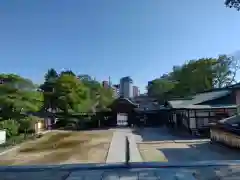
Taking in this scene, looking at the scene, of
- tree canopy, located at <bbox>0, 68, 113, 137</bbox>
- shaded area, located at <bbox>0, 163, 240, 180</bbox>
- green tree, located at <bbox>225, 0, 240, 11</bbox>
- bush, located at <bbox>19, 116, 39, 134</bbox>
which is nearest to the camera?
shaded area, located at <bbox>0, 163, 240, 180</bbox>

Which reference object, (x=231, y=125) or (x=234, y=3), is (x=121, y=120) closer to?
(x=231, y=125)

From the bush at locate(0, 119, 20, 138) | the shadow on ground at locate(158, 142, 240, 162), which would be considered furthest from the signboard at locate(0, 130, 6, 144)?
the shadow on ground at locate(158, 142, 240, 162)

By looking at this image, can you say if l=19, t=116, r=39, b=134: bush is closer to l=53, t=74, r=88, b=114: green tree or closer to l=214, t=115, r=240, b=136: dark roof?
l=53, t=74, r=88, b=114: green tree

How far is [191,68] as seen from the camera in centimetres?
3722

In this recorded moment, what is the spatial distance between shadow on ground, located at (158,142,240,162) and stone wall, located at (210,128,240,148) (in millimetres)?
341

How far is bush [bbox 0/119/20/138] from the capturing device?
823 inches

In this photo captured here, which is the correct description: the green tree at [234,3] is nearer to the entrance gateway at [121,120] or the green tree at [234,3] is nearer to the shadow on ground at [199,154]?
the shadow on ground at [199,154]

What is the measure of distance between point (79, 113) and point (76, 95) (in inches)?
99.6

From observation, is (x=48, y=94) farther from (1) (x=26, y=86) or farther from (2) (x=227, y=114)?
(2) (x=227, y=114)

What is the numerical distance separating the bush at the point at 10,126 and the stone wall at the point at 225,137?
14.6 m

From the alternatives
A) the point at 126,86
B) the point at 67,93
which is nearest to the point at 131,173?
the point at 67,93

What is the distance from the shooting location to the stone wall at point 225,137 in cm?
1325

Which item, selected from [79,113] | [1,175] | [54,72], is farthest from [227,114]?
[54,72]

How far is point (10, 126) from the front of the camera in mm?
21344
